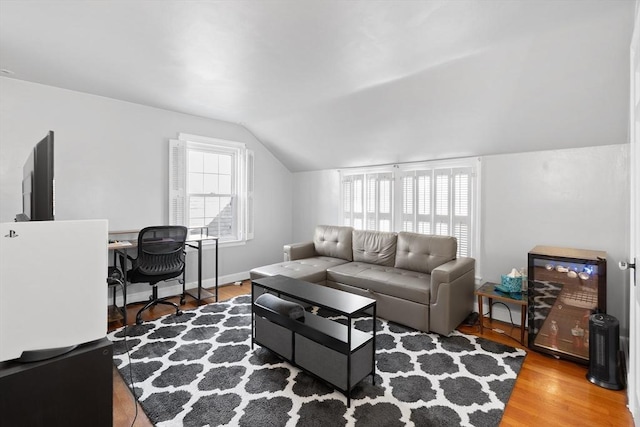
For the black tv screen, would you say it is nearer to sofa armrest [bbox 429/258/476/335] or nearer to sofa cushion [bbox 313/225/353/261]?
sofa armrest [bbox 429/258/476/335]

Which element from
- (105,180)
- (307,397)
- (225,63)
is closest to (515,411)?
(307,397)

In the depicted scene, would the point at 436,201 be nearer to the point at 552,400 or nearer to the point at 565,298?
the point at 565,298

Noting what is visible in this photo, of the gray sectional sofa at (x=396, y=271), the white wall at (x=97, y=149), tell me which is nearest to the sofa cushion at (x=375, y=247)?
the gray sectional sofa at (x=396, y=271)

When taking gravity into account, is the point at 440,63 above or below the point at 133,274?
above

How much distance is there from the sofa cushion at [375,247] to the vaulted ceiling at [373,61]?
119cm

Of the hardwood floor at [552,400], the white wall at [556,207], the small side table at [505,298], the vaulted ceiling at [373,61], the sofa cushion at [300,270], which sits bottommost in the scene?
the hardwood floor at [552,400]

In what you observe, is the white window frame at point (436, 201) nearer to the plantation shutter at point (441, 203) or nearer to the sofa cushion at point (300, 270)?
the plantation shutter at point (441, 203)

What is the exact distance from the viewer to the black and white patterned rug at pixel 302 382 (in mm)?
1874

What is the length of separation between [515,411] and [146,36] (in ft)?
11.8

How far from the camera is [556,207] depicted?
301 cm

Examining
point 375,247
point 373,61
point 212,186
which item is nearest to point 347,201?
point 375,247

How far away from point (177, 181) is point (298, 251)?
6.34ft

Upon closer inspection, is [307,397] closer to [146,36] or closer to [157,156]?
[146,36]

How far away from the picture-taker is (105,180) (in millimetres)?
3588
